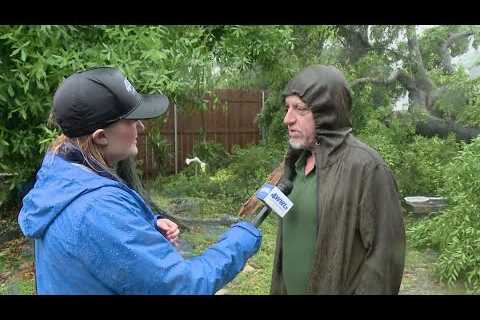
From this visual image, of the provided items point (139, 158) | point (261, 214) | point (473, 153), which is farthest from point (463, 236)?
point (139, 158)

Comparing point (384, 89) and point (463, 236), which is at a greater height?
point (384, 89)

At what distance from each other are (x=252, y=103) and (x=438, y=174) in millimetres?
3515

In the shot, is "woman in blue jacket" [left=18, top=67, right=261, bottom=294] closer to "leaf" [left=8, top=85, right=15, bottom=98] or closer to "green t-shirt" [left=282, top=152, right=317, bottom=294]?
"green t-shirt" [left=282, top=152, right=317, bottom=294]

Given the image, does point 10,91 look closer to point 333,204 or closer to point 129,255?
point 333,204

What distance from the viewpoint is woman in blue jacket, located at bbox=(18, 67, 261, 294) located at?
1.21m

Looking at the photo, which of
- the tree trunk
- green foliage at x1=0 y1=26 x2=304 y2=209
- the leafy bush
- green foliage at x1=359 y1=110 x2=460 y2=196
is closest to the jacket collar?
green foliage at x1=0 y1=26 x2=304 y2=209

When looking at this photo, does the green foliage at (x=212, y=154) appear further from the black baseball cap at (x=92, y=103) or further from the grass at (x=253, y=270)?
the black baseball cap at (x=92, y=103)

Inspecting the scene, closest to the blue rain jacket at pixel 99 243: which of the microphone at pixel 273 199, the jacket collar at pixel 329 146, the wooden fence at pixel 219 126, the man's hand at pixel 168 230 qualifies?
the man's hand at pixel 168 230

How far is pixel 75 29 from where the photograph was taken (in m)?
3.50

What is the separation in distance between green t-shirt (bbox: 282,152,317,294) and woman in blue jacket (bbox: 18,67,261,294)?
506 millimetres

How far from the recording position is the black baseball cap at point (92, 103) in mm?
1347

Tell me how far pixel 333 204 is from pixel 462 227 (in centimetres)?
304

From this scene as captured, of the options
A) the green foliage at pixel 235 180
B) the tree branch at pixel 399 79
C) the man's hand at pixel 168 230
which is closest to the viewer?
the man's hand at pixel 168 230

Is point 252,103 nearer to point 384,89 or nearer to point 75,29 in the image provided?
point 384,89
